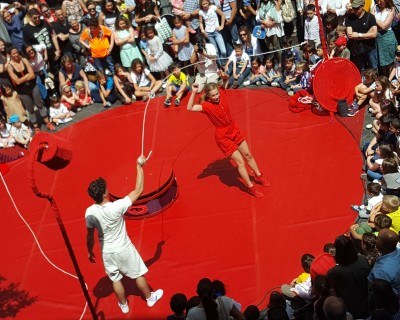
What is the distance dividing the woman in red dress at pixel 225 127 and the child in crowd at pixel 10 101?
14.7ft

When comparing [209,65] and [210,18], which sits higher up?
[210,18]

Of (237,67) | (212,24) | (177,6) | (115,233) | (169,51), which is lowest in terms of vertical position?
(237,67)

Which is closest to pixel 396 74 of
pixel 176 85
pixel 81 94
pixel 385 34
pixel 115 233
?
pixel 385 34

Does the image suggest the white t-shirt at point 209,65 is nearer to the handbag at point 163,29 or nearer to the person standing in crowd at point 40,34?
the handbag at point 163,29

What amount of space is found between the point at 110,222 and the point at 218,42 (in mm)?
6347

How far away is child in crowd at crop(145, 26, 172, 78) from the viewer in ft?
38.5

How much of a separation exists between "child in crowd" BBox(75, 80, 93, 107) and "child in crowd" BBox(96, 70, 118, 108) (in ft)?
0.96

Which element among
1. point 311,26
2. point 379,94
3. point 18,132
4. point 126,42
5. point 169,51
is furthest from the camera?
point 169,51

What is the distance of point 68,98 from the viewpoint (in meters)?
12.0

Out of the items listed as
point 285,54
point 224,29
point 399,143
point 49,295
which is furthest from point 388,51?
point 49,295

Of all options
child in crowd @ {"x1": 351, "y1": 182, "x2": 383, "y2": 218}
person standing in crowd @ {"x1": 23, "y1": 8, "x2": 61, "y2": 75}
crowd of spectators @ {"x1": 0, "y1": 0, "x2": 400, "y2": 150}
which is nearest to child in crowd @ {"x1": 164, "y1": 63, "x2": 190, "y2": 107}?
crowd of spectators @ {"x1": 0, "y1": 0, "x2": 400, "y2": 150}

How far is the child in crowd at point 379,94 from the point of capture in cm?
929

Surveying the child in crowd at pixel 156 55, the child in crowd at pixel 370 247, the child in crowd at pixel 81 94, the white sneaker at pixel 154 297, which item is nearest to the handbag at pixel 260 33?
the child in crowd at pixel 156 55

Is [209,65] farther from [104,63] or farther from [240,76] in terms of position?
[104,63]
